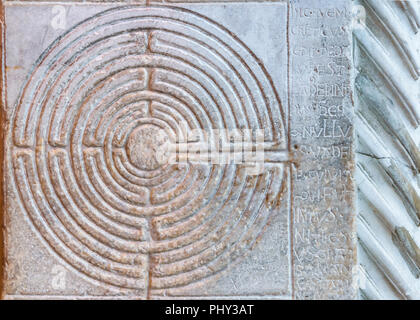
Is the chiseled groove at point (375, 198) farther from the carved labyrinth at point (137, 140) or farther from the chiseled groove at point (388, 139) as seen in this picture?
the carved labyrinth at point (137, 140)

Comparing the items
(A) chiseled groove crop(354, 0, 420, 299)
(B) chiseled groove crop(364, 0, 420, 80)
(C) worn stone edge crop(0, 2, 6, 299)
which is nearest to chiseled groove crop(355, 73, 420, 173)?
(A) chiseled groove crop(354, 0, 420, 299)

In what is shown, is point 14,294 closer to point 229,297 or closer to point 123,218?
point 123,218

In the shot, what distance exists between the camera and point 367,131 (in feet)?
8.53

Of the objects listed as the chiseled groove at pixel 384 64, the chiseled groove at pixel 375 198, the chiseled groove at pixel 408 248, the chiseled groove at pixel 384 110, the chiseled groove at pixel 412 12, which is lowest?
the chiseled groove at pixel 408 248

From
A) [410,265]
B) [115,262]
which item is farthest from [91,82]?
[410,265]

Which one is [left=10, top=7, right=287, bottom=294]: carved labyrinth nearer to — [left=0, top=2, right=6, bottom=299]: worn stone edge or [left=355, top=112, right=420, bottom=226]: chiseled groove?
[left=0, top=2, right=6, bottom=299]: worn stone edge

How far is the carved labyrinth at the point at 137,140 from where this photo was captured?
2578 mm

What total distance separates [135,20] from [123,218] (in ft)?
3.78

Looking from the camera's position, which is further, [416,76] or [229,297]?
[416,76]

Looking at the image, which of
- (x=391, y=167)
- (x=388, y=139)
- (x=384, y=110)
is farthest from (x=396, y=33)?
(x=391, y=167)

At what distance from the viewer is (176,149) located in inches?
103

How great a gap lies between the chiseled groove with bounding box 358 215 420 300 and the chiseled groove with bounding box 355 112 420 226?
11.6 inches

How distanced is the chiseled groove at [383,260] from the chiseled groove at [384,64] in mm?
769

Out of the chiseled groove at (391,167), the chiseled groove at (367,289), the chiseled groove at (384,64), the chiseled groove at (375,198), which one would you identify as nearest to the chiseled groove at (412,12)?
the chiseled groove at (384,64)
